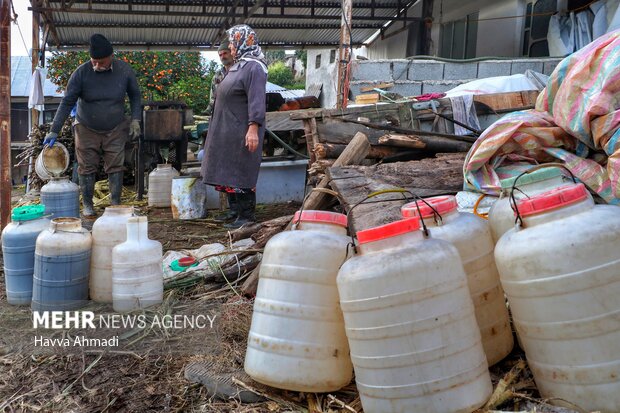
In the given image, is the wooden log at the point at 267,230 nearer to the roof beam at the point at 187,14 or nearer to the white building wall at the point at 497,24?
the white building wall at the point at 497,24

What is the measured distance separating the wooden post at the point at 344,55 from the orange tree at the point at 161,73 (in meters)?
8.98

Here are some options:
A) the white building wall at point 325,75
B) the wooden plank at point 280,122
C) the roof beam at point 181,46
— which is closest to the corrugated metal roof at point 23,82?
the roof beam at point 181,46

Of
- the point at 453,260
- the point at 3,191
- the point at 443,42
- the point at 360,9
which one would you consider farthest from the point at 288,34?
the point at 453,260

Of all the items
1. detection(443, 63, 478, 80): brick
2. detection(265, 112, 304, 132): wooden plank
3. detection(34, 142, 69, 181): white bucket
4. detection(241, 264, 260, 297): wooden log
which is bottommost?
detection(241, 264, 260, 297): wooden log

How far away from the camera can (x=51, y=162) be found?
6.50 metres

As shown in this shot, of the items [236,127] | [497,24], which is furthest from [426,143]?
[497,24]

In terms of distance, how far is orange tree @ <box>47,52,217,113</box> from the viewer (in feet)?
52.4

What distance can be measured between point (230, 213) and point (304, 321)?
14.3 ft

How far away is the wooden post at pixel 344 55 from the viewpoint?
7.26 meters

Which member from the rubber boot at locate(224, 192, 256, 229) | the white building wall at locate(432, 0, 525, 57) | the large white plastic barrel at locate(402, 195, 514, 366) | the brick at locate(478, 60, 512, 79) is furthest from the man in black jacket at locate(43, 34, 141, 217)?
the white building wall at locate(432, 0, 525, 57)

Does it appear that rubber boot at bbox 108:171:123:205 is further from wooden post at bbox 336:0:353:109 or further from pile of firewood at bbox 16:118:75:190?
wooden post at bbox 336:0:353:109

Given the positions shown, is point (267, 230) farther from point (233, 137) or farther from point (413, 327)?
point (413, 327)

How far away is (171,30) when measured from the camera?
40.6ft

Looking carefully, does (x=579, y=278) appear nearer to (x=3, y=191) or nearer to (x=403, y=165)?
(x=403, y=165)
